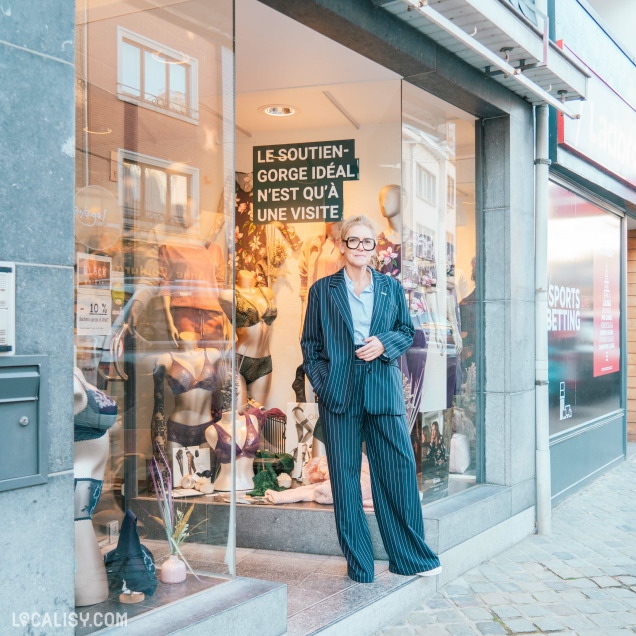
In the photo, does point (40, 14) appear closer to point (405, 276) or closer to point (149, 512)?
point (149, 512)

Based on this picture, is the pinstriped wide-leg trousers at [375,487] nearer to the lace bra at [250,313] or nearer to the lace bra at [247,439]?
the lace bra at [247,439]

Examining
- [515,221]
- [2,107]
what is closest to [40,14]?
[2,107]

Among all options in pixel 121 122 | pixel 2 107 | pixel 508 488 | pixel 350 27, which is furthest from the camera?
pixel 508 488

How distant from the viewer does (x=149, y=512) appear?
126 inches

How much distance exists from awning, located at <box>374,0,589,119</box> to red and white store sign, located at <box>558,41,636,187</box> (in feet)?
2.06

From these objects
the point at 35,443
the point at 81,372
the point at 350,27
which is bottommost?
the point at 35,443

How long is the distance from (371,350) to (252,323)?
2.12m

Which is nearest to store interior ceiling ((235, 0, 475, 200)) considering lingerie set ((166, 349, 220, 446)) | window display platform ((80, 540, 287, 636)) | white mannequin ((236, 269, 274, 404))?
white mannequin ((236, 269, 274, 404))

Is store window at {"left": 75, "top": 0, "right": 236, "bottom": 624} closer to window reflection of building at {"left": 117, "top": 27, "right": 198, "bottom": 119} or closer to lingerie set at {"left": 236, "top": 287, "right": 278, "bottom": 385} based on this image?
window reflection of building at {"left": 117, "top": 27, "right": 198, "bottom": 119}

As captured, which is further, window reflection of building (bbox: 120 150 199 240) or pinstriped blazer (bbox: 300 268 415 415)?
pinstriped blazer (bbox: 300 268 415 415)

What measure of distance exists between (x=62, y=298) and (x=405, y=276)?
326 centimetres

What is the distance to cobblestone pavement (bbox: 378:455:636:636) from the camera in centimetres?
405

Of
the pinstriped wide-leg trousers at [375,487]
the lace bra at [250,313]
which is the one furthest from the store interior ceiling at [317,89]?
the pinstriped wide-leg trousers at [375,487]

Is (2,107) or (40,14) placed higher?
(40,14)
